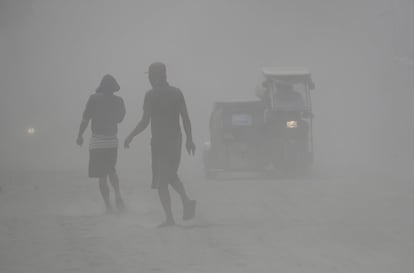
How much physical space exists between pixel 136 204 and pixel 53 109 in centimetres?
4312

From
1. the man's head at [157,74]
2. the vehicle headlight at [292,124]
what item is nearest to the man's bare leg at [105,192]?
the man's head at [157,74]

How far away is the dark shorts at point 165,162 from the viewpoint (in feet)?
41.0

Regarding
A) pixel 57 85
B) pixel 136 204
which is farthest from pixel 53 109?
pixel 136 204

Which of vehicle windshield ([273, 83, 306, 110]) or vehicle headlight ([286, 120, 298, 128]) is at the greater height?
vehicle windshield ([273, 83, 306, 110])

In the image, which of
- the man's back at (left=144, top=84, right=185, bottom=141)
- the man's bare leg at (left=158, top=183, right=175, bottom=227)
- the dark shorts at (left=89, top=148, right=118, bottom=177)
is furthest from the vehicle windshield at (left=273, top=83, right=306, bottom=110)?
the man's bare leg at (left=158, top=183, right=175, bottom=227)

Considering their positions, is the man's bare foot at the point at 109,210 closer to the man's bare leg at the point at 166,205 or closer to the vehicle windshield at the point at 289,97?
the man's bare leg at the point at 166,205

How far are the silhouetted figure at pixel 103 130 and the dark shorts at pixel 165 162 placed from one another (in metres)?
1.89

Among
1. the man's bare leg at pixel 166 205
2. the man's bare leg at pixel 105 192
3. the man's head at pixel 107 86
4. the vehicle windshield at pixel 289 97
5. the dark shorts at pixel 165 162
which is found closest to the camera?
the man's bare leg at pixel 166 205

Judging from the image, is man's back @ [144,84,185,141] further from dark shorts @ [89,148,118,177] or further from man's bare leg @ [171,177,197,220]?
dark shorts @ [89,148,118,177]

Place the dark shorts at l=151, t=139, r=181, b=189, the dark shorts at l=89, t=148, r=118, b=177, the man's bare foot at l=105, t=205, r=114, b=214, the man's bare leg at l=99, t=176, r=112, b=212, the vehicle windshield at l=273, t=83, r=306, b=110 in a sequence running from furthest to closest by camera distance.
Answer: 1. the vehicle windshield at l=273, t=83, r=306, b=110
2. the dark shorts at l=89, t=148, r=118, b=177
3. the man's bare leg at l=99, t=176, r=112, b=212
4. the man's bare foot at l=105, t=205, r=114, b=214
5. the dark shorts at l=151, t=139, r=181, b=189

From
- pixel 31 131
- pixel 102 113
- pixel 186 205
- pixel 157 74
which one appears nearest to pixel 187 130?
pixel 157 74

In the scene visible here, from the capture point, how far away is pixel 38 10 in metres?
82.2

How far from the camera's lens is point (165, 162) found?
12516 millimetres

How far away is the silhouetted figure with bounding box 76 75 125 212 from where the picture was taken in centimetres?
1438
